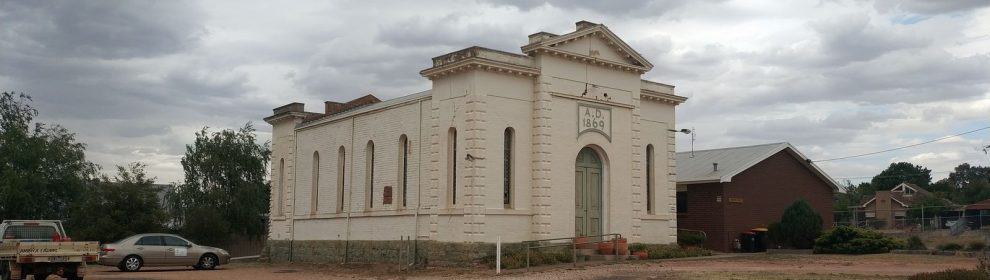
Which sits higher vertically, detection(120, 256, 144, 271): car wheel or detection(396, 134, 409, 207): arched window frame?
detection(396, 134, 409, 207): arched window frame

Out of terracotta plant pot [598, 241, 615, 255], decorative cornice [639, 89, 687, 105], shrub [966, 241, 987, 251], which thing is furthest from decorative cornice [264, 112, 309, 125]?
shrub [966, 241, 987, 251]

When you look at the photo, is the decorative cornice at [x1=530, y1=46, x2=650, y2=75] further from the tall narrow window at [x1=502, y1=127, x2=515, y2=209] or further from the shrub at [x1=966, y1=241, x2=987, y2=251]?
the shrub at [x1=966, y1=241, x2=987, y2=251]

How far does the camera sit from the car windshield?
79.8 ft

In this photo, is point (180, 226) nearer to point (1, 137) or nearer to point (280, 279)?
point (1, 137)

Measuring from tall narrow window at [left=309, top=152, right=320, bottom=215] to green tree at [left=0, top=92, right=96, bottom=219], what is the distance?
14.4 metres

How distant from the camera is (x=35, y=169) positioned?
4184cm

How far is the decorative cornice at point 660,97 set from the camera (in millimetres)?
30516

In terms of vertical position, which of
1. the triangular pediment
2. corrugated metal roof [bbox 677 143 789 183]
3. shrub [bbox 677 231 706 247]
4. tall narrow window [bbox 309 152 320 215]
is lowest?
shrub [bbox 677 231 706 247]

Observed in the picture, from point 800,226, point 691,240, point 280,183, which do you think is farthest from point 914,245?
point 280,183

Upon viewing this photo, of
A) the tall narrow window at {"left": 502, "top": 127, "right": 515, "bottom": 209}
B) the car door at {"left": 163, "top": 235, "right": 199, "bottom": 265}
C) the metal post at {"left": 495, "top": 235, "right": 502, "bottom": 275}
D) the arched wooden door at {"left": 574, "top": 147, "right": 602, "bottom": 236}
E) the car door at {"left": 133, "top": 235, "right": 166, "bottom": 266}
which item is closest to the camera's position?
the metal post at {"left": 495, "top": 235, "right": 502, "bottom": 275}

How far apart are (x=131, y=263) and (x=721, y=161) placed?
22544mm

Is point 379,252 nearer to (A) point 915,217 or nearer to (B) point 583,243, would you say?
(B) point 583,243

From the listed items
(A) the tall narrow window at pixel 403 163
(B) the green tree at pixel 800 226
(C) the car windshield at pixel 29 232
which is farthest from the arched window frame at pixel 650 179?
(C) the car windshield at pixel 29 232

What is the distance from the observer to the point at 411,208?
28.0 m
